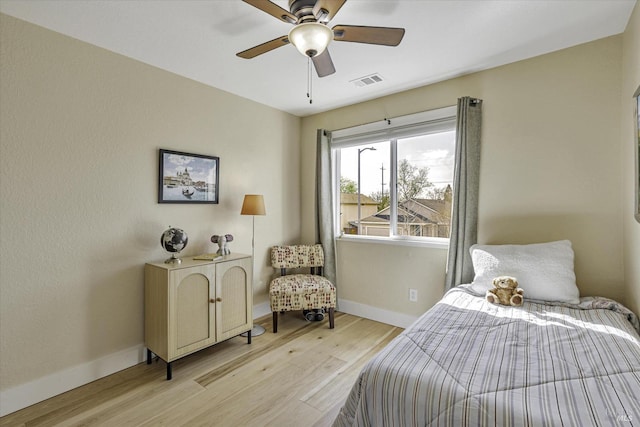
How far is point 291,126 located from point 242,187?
112cm

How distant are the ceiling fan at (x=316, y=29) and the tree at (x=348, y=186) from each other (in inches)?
81.7

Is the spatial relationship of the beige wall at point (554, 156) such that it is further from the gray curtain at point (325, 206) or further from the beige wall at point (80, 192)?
the beige wall at point (80, 192)

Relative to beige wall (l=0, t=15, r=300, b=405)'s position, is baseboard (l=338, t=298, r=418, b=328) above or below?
below

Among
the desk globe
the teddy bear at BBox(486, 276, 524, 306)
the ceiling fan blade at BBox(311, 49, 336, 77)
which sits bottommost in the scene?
the teddy bear at BBox(486, 276, 524, 306)

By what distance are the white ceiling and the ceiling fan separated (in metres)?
0.31

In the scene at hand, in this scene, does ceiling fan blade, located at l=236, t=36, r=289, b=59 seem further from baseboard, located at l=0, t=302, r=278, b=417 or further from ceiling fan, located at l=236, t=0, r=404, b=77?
baseboard, located at l=0, t=302, r=278, b=417

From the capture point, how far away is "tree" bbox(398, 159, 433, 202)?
312 cm

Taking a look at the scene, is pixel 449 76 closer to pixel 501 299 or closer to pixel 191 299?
pixel 501 299

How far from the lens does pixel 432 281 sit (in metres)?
2.96

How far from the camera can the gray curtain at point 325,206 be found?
142 inches

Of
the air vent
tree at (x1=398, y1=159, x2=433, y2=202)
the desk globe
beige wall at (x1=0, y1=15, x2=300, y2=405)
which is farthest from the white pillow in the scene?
beige wall at (x1=0, y1=15, x2=300, y2=405)

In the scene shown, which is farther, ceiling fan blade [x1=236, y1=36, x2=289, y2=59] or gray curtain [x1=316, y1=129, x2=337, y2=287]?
gray curtain [x1=316, y1=129, x2=337, y2=287]

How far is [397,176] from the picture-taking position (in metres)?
3.30

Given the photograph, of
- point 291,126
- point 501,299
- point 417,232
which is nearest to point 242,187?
point 291,126
